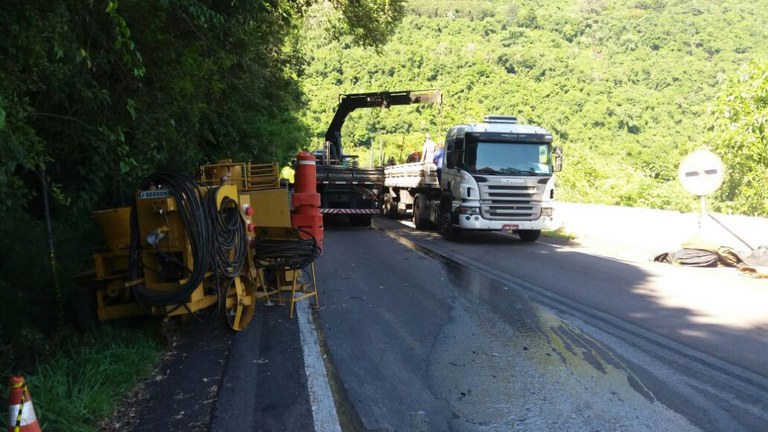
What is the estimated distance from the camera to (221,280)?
5633 millimetres

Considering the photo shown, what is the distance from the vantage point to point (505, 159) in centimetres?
1385

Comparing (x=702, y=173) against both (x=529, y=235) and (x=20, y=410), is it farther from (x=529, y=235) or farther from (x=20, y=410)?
(x=20, y=410)

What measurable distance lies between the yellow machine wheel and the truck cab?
8343 mm

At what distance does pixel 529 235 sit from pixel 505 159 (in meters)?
2.08

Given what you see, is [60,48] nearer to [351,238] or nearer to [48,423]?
[48,423]

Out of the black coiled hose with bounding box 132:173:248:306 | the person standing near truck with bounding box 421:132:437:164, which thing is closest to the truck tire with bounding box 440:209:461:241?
the person standing near truck with bounding box 421:132:437:164

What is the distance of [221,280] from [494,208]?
29.9 ft

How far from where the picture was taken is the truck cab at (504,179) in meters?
13.6

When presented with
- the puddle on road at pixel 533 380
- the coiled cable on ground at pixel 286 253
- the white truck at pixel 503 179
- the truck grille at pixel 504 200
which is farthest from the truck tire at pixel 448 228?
the coiled cable on ground at pixel 286 253

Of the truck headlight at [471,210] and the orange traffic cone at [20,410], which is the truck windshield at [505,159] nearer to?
the truck headlight at [471,210]

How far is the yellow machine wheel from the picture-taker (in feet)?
19.4

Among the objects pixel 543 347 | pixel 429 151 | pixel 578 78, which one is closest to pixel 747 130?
pixel 429 151

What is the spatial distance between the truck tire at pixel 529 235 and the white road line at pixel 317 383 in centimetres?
899

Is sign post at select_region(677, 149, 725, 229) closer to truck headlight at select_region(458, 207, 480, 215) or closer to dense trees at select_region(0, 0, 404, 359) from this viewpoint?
truck headlight at select_region(458, 207, 480, 215)
